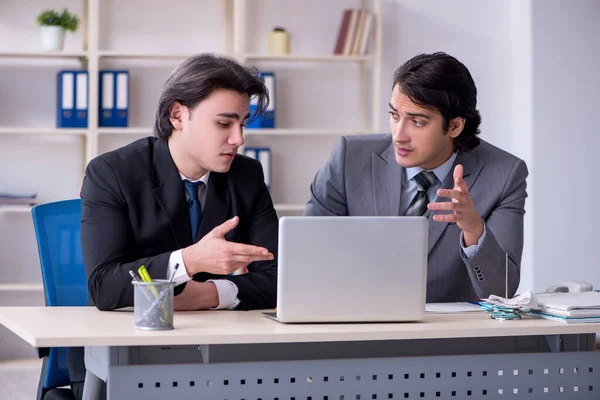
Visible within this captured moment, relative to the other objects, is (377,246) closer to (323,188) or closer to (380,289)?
(380,289)

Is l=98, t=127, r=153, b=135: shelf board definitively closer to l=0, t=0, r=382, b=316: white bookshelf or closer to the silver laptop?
l=0, t=0, r=382, b=316: white bookshelf

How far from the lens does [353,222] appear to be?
1652 mm

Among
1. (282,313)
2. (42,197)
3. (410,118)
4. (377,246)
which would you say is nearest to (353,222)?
(377,246)

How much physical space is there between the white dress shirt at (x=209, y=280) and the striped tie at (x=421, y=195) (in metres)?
0.60

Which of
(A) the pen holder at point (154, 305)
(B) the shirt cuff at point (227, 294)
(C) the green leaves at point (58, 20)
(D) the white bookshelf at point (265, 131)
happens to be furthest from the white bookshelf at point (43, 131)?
(A) the pen holder at point (154, 305)

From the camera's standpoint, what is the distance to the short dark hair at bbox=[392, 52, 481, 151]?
2.40 m

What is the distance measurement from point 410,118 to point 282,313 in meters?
0.94

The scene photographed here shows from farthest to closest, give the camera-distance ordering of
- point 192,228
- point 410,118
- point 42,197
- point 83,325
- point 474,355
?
point 42,197 → point 410,118 → point 192,228 → point 474,355 → point 83,325

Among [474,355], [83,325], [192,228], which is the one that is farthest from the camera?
[192,228]

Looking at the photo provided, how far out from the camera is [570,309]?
5.82 ft

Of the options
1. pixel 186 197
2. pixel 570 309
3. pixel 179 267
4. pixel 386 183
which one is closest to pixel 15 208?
pixel 186 197

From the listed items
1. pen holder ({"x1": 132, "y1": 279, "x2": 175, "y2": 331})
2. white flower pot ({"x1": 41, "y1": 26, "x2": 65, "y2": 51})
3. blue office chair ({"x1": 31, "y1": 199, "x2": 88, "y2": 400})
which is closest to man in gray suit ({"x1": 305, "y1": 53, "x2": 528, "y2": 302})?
blue office chair ({"x1": 31, "y1": 199, "x2": 88, "y2": 400})

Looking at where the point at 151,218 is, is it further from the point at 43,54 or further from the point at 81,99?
the point at 43,54

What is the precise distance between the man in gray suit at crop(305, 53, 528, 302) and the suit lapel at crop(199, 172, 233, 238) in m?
0.37
